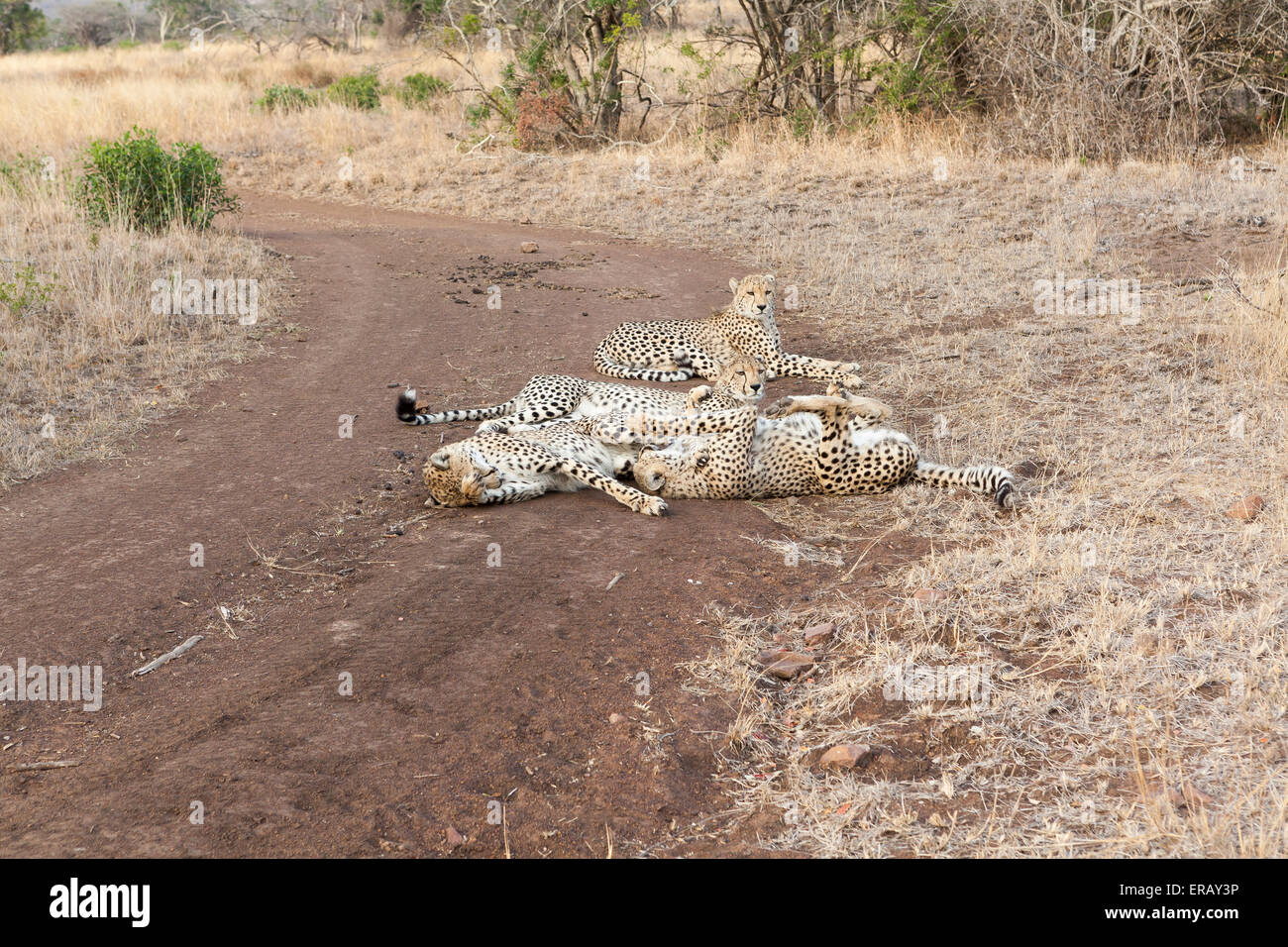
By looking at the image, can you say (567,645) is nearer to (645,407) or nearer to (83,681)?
(83,681)

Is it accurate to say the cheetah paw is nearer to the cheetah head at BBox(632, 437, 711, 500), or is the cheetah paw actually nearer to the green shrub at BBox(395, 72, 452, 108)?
the cheetah head at BBox(632, 437, 711, 500)

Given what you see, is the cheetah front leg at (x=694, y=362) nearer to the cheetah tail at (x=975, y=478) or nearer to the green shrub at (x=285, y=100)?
the cheetah tail at (x=975, y=478)

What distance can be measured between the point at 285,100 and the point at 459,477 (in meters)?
16.1

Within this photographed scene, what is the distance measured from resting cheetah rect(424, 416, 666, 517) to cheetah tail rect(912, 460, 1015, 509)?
1.35m

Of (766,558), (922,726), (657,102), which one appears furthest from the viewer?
(657,102)

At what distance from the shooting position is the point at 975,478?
17.9 feet

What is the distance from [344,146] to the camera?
16953 mm

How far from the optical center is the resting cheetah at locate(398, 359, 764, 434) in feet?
20.6

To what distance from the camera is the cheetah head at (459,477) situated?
556 cm

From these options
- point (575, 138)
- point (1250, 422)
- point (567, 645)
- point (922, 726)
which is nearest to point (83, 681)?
point (567, 645)

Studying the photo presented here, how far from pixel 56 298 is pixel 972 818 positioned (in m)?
8.23

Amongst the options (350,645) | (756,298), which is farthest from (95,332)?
(350,645)

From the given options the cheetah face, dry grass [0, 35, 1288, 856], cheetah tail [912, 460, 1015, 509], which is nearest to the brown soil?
dry grass [0, 35, 1288, 856]
